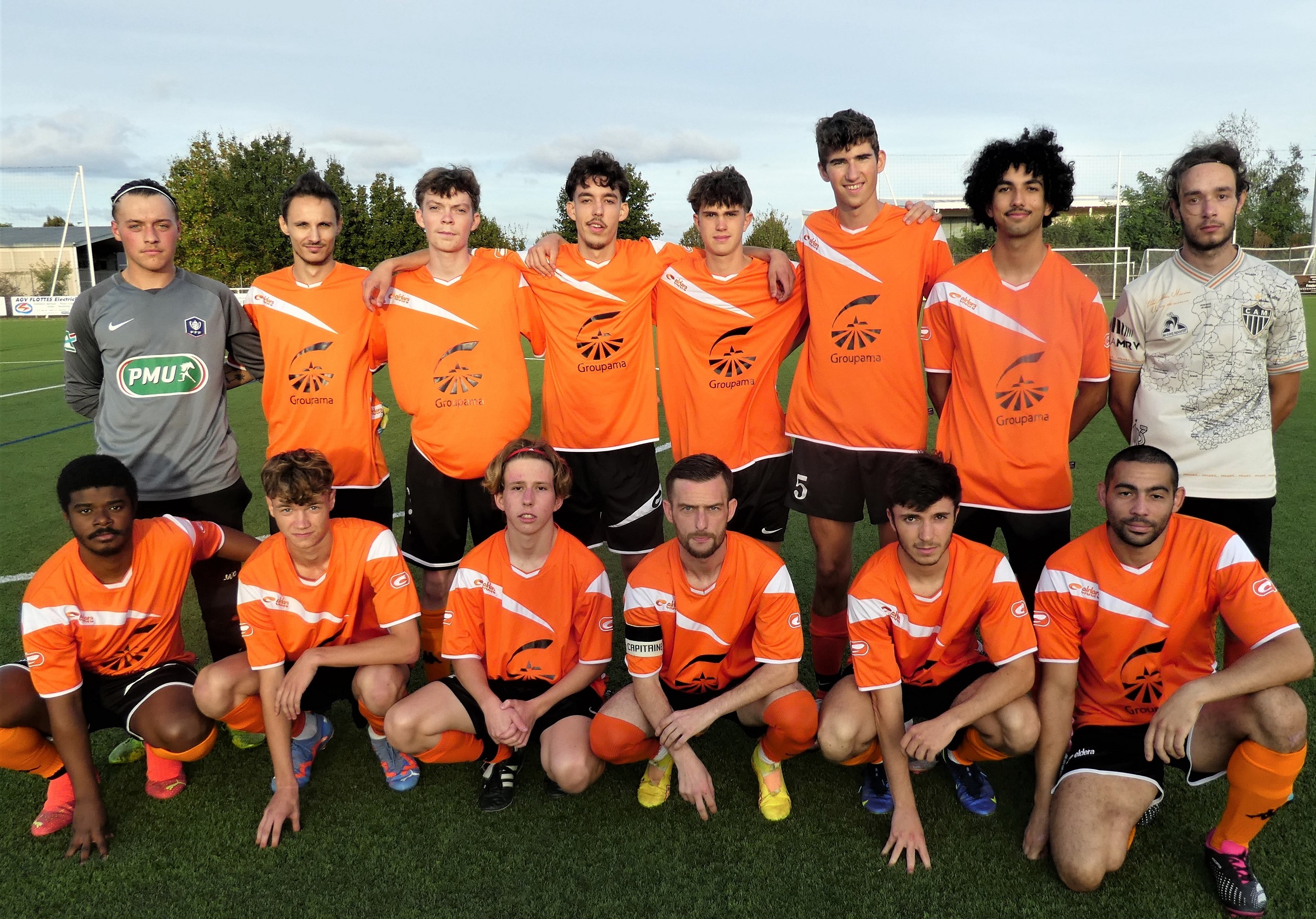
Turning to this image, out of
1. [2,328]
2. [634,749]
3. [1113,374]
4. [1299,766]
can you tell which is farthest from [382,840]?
[2,328]

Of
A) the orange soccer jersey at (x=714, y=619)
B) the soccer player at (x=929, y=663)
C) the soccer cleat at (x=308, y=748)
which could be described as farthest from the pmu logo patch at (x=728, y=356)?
the soccer cleat at (x=308, y=748)

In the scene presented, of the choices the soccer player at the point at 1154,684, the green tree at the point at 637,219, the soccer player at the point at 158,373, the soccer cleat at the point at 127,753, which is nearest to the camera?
the soccer player at the point at 1154,684

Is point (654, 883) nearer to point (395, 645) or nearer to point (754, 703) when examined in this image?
point (754, 703)

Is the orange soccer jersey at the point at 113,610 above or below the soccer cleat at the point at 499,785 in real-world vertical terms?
above

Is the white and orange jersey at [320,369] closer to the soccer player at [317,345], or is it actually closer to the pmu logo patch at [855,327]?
the soccer player at [317,345]

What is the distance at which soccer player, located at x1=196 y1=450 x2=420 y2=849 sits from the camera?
307cm

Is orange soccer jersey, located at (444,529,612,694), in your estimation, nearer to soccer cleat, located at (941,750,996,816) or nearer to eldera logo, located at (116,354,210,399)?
soccer cleat, located at (941,750,996,816)

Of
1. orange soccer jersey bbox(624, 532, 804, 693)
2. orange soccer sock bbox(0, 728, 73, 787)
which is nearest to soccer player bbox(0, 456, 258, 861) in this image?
orange soccer sock bbox(0, 728, 73, 787)

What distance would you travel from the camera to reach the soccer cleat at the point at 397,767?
311cm

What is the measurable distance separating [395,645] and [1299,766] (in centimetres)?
281

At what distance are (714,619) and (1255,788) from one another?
1.62m

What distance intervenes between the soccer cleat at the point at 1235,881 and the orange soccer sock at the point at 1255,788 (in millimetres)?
25

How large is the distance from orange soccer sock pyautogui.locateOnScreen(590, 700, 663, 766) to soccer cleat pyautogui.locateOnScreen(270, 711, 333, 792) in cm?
104

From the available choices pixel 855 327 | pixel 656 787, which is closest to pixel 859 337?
pixel 855 327
